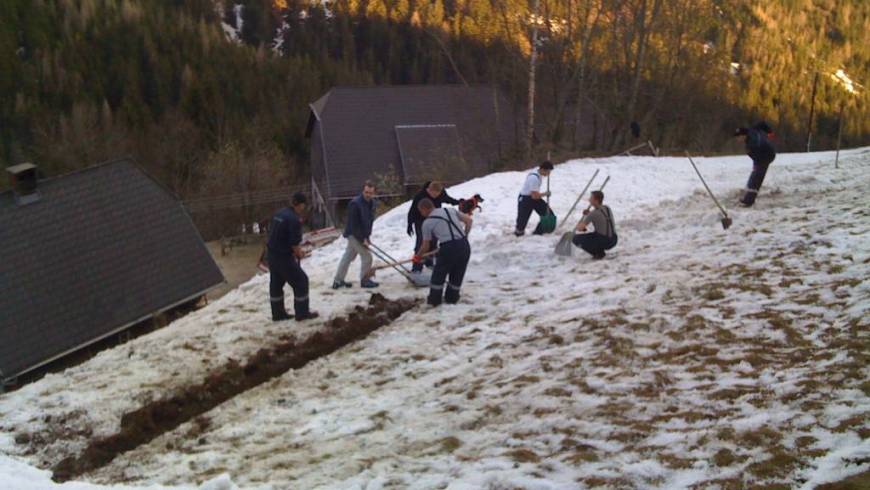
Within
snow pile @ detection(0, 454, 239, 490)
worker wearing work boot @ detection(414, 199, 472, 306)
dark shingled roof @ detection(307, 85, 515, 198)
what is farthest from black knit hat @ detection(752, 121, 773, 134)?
dark shingled roof @ detection(307, 85, 515, 198)

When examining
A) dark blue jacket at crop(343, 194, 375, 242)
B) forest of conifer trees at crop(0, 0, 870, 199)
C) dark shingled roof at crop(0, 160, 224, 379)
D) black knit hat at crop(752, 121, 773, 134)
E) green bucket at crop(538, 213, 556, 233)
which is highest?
forest of conifer trees at crop(0, 0, 870, 199)

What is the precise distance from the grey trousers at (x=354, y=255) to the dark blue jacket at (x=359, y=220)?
112 mm

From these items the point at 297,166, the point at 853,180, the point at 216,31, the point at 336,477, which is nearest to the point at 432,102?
the point at 297,166

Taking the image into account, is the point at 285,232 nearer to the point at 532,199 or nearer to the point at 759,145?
the point at 532,199

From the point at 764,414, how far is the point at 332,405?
4196 mm

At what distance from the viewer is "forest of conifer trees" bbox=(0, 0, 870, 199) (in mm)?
27641

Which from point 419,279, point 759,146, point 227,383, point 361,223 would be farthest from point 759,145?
point 227,383

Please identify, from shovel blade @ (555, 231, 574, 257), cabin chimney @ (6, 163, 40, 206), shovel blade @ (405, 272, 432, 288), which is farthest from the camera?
cabin chimney @ (6, 163, 40, 206)

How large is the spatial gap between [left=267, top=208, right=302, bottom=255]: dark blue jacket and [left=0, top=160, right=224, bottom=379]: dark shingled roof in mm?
10219

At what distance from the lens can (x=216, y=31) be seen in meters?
86.7

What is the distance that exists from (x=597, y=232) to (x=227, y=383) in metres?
6.59

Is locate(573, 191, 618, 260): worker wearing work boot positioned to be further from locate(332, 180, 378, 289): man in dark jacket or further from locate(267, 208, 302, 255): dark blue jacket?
locate(267, 208, 302, 255): dark blue jacket

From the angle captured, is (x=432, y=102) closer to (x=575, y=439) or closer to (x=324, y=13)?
(x=575, y=439)

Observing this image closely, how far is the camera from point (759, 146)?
13.5 m
